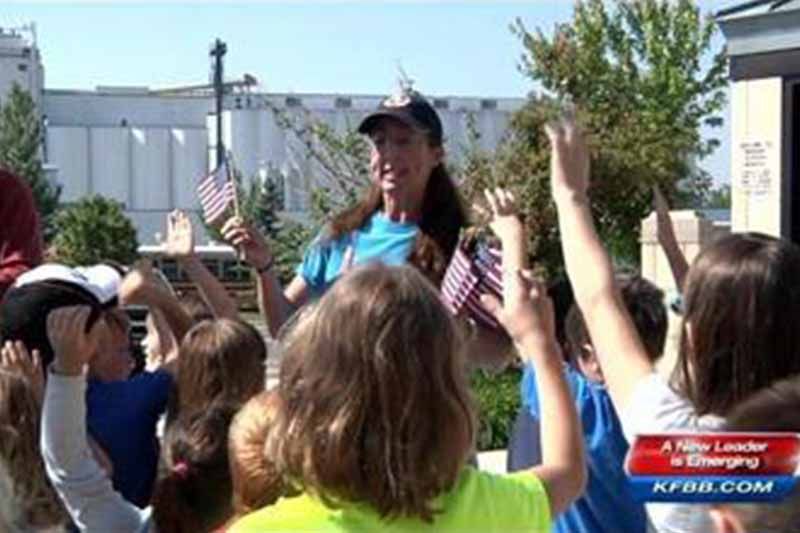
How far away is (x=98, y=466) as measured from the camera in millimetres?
3096

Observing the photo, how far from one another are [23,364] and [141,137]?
7593 cm

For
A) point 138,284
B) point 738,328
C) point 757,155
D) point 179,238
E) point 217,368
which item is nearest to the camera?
point 738,328

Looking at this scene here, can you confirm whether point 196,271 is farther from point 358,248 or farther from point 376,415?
point 376,415

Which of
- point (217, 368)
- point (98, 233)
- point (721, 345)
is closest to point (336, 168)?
point (217, 368)

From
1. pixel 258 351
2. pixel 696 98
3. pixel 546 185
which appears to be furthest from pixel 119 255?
pixel 258 351

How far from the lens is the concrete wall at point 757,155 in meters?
8.90

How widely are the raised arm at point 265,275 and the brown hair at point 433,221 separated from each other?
18 centimetres

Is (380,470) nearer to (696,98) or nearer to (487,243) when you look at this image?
(487,243)

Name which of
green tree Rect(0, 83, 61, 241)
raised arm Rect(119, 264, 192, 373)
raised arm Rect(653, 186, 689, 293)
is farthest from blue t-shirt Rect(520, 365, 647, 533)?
green tree Rect(0, 83, 61, 241)

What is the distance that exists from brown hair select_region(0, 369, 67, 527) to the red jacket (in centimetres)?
77

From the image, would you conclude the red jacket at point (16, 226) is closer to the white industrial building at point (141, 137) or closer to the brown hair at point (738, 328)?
the brown hair at point (738, 328)

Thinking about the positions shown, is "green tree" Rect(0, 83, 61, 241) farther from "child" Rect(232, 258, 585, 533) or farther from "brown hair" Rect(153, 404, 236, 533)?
"child" Rect(232, 258, 585, 533)

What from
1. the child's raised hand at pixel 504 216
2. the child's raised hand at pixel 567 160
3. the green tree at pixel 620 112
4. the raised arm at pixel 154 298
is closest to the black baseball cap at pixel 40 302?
the raised arm at pixel 154 298

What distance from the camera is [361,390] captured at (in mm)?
2229
